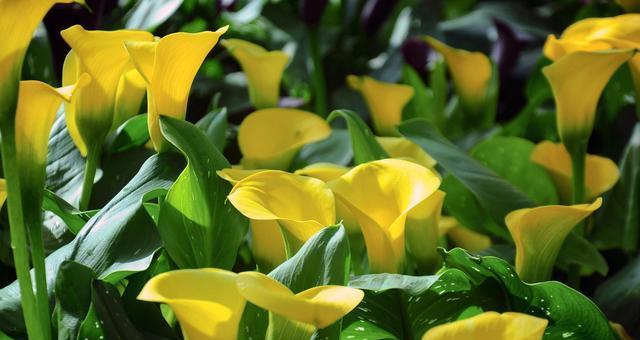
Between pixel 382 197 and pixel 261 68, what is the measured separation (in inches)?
10.4

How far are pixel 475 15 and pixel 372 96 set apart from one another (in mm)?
416

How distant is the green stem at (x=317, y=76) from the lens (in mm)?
930

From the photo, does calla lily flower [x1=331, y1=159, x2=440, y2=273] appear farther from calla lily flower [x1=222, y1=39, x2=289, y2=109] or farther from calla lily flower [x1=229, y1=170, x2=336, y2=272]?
calla lily flower [x1=222, y1=39, x2=289, y2=109]

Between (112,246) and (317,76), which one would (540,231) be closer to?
(112,246)

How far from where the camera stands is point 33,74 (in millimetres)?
690

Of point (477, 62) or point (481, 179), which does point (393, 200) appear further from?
point (477, 62)

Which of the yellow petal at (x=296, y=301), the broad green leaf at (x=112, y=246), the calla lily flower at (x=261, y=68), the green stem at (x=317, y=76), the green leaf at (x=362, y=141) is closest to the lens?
the yellow petal at (x=296, y=301)

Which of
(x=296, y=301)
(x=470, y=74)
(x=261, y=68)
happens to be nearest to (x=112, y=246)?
(x=296, y=301)

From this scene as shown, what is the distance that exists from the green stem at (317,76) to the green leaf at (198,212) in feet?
1.59

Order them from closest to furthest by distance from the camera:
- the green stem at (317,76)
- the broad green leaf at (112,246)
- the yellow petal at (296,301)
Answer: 1. the yellow petal at (296,301)
2. the broad green leaf at (112,246)
3. the green stem at (317,76)

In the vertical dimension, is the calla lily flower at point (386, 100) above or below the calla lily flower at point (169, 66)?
below

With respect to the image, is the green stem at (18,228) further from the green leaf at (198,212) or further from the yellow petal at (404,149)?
the yellow petal at (404,149)

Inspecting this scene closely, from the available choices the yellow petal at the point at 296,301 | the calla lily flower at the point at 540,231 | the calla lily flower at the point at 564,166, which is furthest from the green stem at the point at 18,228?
the calla lily flower at the point at 564,166

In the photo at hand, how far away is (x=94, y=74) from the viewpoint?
46 centimetres
